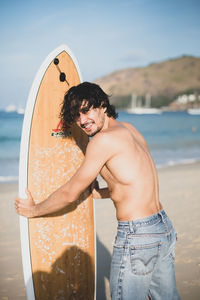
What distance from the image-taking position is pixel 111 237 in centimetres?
447

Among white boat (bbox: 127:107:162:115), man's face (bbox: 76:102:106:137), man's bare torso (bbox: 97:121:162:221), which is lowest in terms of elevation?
man's bare torso (bbox: 97:121:162:221)

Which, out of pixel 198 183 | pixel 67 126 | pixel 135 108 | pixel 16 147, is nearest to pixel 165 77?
pixel 135 108

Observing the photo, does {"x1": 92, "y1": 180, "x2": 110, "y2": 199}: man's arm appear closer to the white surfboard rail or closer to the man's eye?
the white surfboard rail

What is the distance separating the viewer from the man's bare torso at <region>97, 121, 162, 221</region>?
5.32ft

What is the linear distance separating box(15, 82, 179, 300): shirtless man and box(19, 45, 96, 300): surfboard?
0.62 metres

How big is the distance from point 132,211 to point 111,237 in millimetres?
2950

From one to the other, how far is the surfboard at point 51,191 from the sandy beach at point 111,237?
0.61 metres

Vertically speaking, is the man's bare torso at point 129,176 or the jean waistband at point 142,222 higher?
the man's bare torso at point 129,176

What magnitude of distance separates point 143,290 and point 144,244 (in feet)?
0.79

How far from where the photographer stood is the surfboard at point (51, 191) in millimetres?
2307

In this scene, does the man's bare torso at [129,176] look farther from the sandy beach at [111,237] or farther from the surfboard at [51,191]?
the sandy beach at [111,237]

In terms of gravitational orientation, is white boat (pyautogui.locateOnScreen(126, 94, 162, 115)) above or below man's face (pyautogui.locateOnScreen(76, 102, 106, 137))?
above

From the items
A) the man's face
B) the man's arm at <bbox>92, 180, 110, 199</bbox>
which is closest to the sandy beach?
the man's arm at <bbox>92, 180, 110, 199</bbox>

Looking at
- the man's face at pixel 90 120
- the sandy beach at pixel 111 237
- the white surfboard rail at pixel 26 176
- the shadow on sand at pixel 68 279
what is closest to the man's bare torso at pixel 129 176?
the man's face at pixel 90 120
